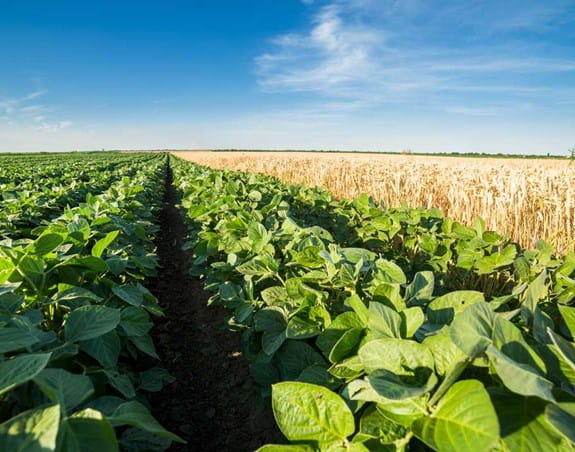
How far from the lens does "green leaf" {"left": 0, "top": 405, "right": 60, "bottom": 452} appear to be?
0.60 metres

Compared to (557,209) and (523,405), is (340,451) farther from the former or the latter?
(557,209)

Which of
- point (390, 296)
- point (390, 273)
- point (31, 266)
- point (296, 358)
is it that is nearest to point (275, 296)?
point (296, 358)

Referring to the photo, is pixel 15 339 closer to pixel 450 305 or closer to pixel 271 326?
pixel 271 326

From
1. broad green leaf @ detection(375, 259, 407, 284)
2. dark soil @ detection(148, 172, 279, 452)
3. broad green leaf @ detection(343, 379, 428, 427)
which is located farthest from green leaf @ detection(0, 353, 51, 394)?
dark soil @ detection(148, 172, 279, 452)

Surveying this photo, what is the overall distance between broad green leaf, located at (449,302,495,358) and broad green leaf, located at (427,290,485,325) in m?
0.39

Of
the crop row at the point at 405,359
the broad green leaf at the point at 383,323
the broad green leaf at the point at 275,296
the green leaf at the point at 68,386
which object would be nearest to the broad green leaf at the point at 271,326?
the crop row at the point at 405,359

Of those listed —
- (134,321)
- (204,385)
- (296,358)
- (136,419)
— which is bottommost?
(204,385)

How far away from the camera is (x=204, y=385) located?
3180 mm

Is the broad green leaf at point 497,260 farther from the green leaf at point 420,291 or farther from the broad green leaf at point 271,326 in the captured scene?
the broad green leaf at point 271,326

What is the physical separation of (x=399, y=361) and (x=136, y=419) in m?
0.61

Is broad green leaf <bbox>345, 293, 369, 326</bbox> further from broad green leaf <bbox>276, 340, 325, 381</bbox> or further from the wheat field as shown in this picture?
the wheat field

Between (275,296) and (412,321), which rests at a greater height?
(412,321)

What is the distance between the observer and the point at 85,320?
1.20 meters

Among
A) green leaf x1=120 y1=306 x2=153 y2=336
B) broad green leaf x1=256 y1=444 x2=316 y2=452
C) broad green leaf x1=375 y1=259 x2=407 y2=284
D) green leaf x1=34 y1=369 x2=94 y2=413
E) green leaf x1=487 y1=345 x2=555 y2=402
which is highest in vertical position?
green leaf x1=487 y1=345 x2=555 y2=402
